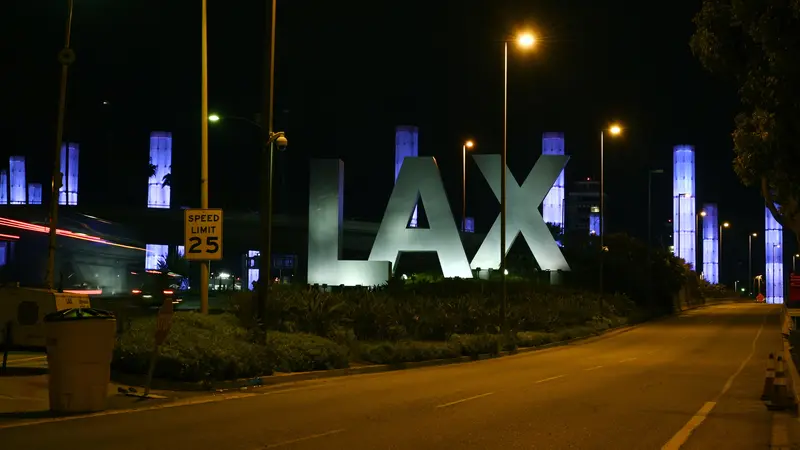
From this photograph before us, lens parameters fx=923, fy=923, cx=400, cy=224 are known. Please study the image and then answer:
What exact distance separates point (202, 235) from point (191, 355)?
3.59m

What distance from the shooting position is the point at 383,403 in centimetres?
1675

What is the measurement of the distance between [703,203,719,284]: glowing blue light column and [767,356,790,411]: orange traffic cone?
124929mm

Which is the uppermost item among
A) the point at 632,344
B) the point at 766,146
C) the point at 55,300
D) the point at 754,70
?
the point at 754,70

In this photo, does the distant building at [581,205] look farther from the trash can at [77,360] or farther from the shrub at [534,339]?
the trash can at [77,360]

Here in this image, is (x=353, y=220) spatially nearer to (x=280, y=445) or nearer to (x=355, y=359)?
(x=355, y=359)

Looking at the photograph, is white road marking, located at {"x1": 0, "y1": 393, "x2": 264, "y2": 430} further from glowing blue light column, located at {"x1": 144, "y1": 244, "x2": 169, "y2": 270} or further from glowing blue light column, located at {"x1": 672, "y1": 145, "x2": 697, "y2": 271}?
glowing blue light column, located at {"x1": 672, "y1": 145, "x2": 697, "y2": 271}

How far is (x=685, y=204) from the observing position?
125 metres

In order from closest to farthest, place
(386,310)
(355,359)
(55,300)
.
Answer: (55,300) → (355,359) → (386,310)

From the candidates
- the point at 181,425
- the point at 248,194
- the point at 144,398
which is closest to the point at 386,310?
the point at 144,398

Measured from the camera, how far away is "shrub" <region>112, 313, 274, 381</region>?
18734 millimetres

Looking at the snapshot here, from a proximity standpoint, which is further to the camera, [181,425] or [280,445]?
[181,425]

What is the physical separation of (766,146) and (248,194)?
103731 millimetres

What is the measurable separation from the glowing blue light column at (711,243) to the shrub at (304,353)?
400ft

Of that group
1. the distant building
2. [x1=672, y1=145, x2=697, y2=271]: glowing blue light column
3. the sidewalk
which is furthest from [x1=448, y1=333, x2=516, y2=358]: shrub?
the distant building
